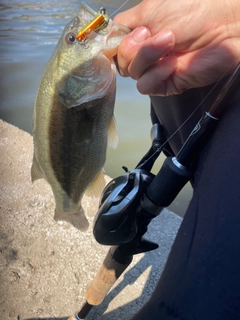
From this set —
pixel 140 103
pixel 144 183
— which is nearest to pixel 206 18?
pixel 144 183

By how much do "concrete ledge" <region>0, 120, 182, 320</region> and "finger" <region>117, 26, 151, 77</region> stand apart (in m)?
1.36

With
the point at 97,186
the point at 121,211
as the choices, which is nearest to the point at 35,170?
the point at 97,186

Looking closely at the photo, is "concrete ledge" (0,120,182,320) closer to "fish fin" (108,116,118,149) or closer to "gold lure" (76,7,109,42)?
"fish fin" (108,116,118,149)

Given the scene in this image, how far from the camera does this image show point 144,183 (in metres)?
1.06

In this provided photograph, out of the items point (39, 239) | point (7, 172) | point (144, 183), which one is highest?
point (144, 183)

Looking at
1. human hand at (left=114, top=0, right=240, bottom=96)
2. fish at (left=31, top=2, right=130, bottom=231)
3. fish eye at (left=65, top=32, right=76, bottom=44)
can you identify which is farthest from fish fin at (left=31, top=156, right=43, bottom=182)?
human hand at (left=114, top=0, right=240, bottom=96)

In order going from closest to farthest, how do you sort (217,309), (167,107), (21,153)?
(217,309)
(167,107)
(21,153)

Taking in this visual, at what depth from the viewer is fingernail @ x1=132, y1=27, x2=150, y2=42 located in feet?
3.01

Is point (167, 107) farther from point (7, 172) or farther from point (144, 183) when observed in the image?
point (7, 172)

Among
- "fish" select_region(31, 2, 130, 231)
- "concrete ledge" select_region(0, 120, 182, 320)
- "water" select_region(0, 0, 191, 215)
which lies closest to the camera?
"fish" select_region(31, 2, 130, 231)

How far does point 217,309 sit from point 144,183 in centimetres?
52

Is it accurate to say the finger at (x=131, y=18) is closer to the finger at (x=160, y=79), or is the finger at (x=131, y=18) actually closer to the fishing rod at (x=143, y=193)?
the finger at (x=160, y=79)

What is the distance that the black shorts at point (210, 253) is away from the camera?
1.92ft

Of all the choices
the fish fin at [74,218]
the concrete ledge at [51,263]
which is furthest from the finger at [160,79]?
the concrete ledge at [51,263]
